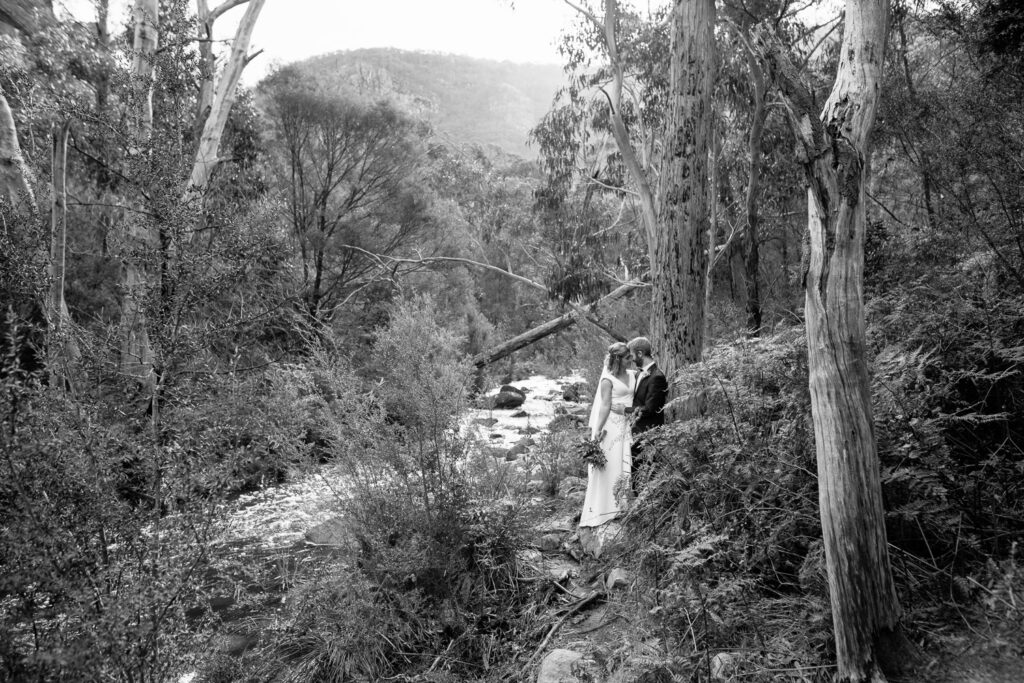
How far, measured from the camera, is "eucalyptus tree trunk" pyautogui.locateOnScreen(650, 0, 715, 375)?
16.4 ft

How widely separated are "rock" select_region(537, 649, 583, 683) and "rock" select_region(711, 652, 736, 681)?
67 cm

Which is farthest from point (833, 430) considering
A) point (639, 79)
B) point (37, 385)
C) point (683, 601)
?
point (639, 79)

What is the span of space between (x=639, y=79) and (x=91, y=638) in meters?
9.95

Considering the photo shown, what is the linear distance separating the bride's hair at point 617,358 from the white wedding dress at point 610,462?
0.06 metres

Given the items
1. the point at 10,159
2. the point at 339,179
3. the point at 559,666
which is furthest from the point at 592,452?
the point at 339,179

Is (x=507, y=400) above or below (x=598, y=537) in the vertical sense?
below

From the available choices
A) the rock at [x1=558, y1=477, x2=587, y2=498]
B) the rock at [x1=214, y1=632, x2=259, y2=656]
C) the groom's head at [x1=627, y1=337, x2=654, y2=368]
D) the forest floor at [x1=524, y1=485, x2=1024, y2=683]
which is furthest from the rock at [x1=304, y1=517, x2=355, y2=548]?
the groom's head at [x1=627, y1=337, x2=654, y2=368]

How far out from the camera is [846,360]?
2.21 m

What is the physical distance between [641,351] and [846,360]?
2.59m

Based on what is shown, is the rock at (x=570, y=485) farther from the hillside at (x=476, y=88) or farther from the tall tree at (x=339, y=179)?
the hillside at (x=476, y=88)

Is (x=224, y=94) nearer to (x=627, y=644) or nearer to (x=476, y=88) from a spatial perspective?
(x=627, y=644)

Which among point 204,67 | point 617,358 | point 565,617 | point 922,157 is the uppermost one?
point 204,67

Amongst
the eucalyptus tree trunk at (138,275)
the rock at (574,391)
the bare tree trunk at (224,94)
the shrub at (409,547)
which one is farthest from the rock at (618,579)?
the bare tree trunk at (224,94)

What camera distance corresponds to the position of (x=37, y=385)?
2768mm
